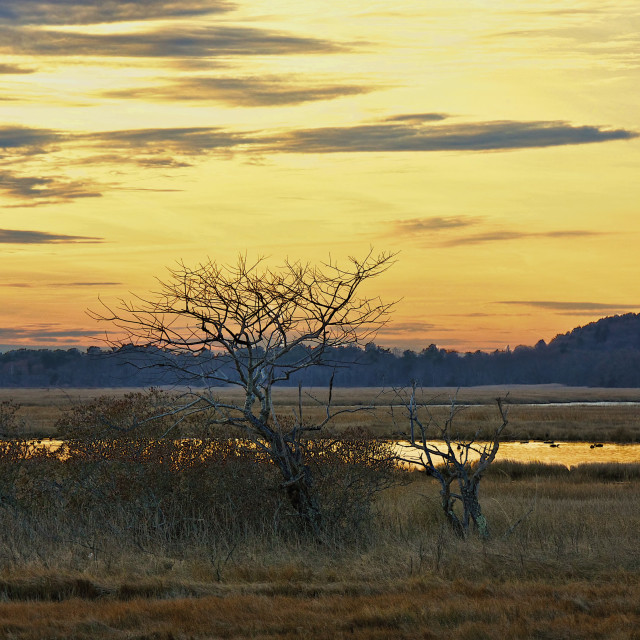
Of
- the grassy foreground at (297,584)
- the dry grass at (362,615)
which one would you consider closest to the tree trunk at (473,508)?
the grassy foreground at (297,584)

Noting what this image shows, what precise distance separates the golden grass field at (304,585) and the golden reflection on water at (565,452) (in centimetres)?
2702

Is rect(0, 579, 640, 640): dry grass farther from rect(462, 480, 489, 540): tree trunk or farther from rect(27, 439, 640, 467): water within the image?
rect(27, 439, 640, 467): water

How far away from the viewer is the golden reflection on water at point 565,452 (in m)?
43.8

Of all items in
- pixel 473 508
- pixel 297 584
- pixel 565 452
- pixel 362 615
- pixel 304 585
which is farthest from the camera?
pixel 565 452

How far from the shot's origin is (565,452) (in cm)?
4922

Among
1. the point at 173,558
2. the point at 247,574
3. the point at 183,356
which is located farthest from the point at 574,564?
the point at 183,356

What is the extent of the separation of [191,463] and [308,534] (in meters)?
3.32

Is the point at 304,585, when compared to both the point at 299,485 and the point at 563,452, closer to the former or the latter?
the point at 299,485

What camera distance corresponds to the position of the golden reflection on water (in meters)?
43.8

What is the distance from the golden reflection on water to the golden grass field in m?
27.0

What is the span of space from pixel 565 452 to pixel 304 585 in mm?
40511

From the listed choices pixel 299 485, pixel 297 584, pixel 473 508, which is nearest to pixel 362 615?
pixel 297 584

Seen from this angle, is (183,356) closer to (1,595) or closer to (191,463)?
(191,463)

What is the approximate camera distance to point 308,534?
1552 cm
